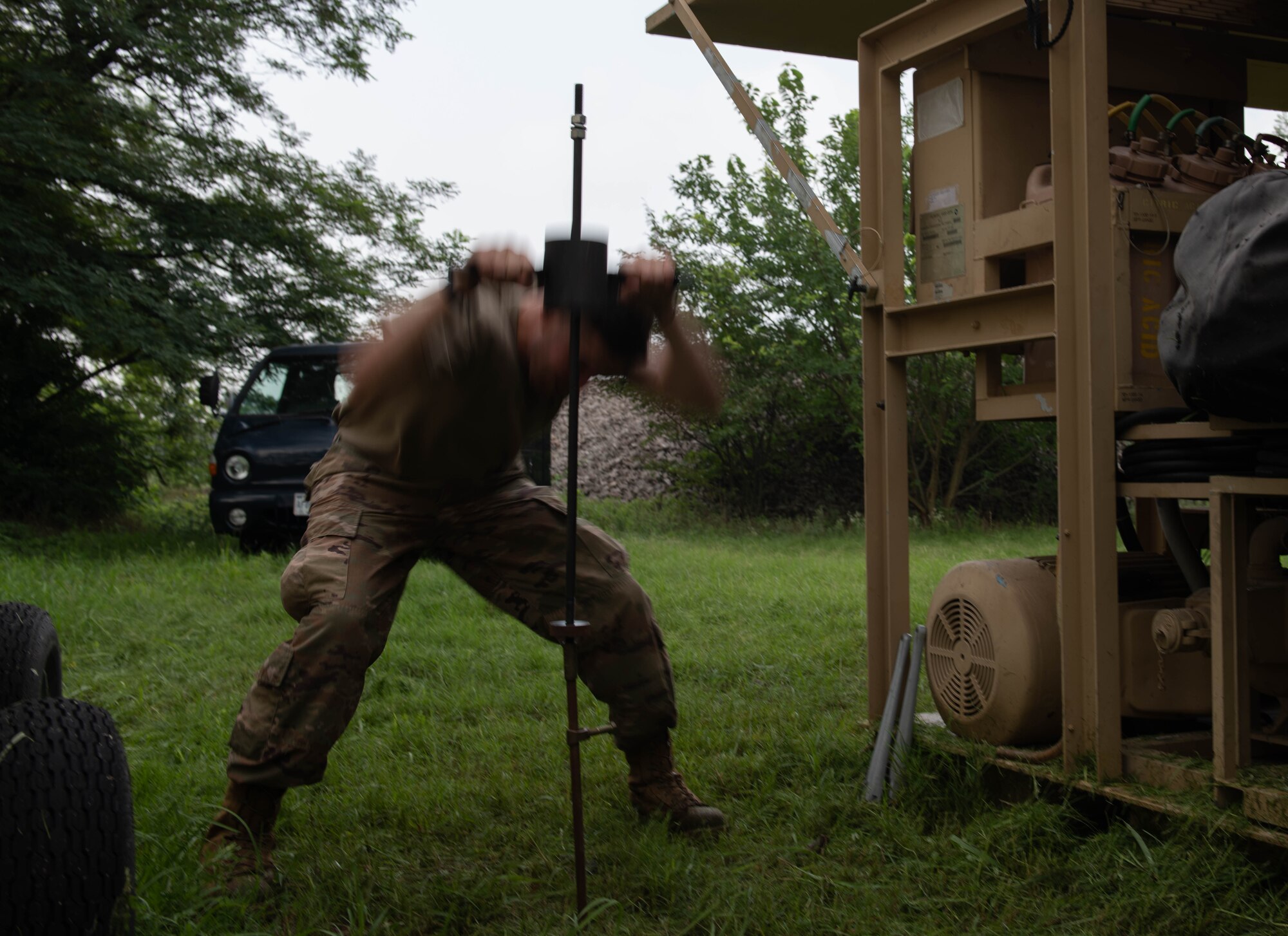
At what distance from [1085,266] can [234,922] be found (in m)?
2.59

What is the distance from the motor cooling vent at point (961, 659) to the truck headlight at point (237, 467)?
680cm

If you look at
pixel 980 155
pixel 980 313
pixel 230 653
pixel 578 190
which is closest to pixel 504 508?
pixel 578 190

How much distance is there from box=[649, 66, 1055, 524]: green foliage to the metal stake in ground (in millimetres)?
10078

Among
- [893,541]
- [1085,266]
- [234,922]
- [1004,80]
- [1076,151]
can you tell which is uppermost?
[1004,80]

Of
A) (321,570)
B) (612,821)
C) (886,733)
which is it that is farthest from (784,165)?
(612,821)

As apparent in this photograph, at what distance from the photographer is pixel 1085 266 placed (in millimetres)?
3020

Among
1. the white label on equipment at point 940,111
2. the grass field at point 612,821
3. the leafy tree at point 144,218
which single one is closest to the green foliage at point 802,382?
the leafy tree at point 144,218

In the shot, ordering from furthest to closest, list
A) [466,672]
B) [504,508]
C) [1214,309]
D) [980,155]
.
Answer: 1. [466,672]
2. [980,155]
3. [504,508]
4. [1214,309]

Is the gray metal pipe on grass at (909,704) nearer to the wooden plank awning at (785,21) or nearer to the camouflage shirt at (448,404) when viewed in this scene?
the camouflage shirt at (448,404)

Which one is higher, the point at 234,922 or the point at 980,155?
the point at 980,155

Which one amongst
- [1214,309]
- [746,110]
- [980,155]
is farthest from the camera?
[746,110]

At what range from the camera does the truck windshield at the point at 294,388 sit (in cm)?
951

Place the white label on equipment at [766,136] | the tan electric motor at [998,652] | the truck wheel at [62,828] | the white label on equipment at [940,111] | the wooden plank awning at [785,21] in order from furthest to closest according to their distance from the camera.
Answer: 1. the wooden plank awning at [785,21]
2. the white label on equipment at [766,136]
3. the white label on equipment at [940,111]
4. the tan electric motor at [998,652]
5. the truck wheel at [62,828]

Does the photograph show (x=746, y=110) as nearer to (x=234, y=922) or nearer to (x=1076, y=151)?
(x=1076, y=151)
